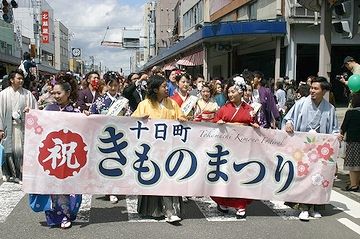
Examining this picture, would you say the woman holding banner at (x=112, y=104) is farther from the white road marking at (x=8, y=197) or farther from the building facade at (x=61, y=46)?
the building facade at (x=61, y=46)

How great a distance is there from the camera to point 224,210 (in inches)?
237

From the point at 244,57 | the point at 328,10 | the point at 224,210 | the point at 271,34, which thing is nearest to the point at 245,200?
the point at 224,210

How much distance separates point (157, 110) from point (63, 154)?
3.91ft

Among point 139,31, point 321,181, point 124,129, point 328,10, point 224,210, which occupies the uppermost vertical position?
point 139,31

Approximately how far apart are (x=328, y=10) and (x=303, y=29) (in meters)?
9.97

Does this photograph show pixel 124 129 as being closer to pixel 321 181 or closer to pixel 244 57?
pixel 321 181

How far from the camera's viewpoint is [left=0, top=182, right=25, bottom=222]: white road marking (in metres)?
5.96

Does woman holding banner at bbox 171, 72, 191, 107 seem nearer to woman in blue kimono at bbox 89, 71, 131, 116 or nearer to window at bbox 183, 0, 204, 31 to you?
woman in blue kimono at bbox 89, 71, 131, 116

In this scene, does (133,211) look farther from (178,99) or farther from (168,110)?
Answer: (178,99)

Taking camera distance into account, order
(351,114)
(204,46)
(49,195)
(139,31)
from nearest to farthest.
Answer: (49,195)
(351,114)
(204,46)
(139,31)

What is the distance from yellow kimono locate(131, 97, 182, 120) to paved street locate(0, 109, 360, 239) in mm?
1244

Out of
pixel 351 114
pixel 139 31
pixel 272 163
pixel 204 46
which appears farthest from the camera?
pixel 139 31

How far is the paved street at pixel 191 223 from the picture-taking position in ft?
16.8

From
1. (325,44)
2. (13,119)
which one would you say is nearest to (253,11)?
(325,44)
